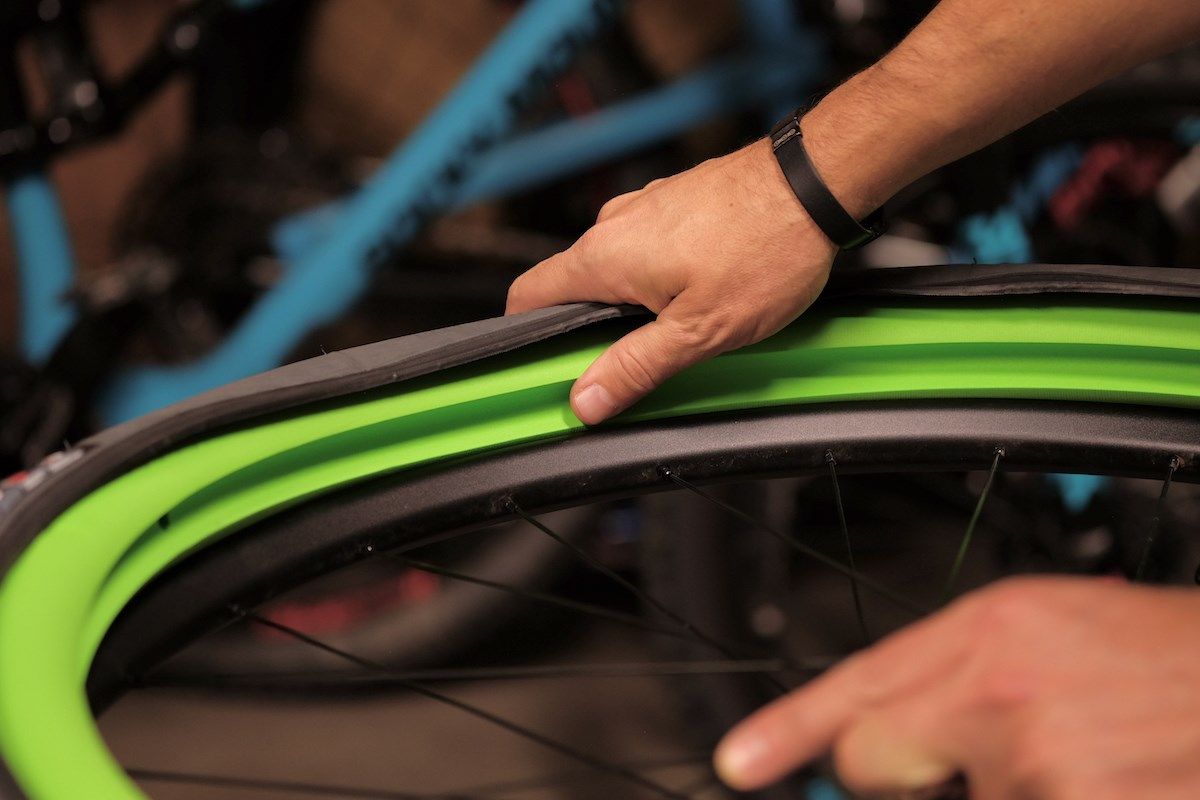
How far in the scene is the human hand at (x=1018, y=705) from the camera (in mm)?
229

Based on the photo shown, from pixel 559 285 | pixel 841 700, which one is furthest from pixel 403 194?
pixel 841 700

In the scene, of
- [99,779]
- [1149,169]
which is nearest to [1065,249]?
[1149,169]

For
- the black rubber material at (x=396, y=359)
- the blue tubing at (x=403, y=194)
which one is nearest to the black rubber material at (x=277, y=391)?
the black rubber material at (x=396, y=359)

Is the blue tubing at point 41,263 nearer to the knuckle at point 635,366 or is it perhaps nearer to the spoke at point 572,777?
the spoke at point 572,777

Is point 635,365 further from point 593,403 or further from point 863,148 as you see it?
point 863,148

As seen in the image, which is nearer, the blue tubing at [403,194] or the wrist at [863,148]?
the wrist at [863,148]

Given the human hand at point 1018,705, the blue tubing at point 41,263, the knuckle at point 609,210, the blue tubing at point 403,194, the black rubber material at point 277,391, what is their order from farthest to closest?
the blue tubing at point 41,263
the blue tubing at point 403,194
the knuckle at point 609,210
the black rubber material at point 277,391
the human hand at point 1018,705

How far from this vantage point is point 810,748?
26cm

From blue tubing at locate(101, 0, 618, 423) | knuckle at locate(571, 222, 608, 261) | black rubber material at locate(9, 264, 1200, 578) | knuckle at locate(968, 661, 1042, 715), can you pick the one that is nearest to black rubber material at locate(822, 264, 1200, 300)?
black rubber material at locate(9, 264, 1200, 578)

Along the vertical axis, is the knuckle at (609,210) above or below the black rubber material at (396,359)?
above

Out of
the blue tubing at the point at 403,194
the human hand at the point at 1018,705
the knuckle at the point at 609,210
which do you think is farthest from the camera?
the blue tubing at the point at 403,194

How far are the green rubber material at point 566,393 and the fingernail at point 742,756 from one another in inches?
8.0

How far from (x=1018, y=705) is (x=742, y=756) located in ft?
0.22

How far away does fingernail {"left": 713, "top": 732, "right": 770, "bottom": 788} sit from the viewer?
9.9 inches
